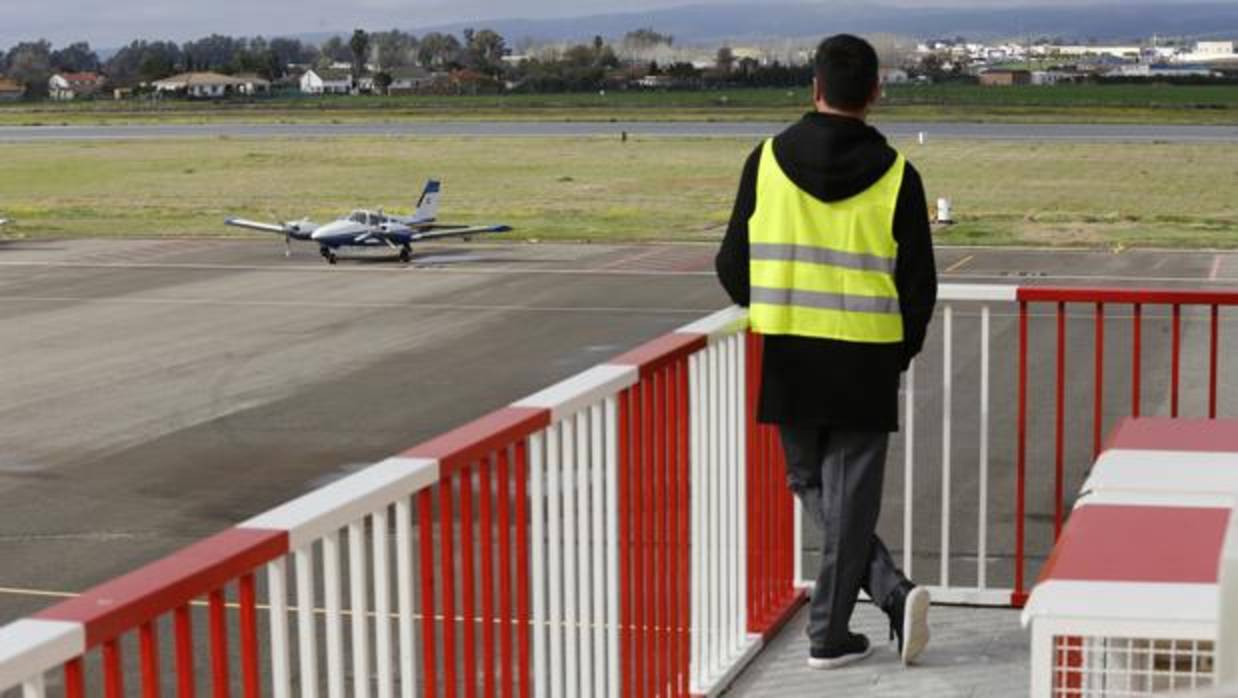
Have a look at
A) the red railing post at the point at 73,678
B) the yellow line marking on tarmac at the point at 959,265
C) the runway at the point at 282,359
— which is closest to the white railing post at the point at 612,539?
the red railing post at the point at 73,678

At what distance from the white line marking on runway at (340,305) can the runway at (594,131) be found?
182 feet

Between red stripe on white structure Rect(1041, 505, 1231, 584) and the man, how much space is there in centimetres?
203

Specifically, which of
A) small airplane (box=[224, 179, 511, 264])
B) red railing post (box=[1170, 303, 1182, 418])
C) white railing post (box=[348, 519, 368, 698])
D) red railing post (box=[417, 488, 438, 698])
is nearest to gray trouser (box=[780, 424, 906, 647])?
red railing post (box=[1170, 303, 1182, 418])

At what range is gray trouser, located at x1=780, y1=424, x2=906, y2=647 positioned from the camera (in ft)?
21.3

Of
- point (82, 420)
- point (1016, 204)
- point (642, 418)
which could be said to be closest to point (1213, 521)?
point (642, 418)

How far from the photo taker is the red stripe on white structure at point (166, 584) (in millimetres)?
2756

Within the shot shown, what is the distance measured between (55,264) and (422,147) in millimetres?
46751

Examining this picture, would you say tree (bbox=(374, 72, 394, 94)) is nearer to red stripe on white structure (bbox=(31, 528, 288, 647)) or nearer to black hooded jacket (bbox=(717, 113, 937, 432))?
black hooded jacket (bbox=(717, 113, 937, 432))

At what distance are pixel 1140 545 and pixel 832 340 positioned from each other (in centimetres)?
245

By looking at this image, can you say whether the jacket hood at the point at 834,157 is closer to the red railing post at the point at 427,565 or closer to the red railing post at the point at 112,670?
the red railing post at the point at 427,565

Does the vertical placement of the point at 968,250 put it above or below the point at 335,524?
below

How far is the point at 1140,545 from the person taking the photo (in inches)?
151

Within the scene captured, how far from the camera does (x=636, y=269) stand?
116 ft

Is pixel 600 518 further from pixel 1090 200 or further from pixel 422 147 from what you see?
pixel 422 147
